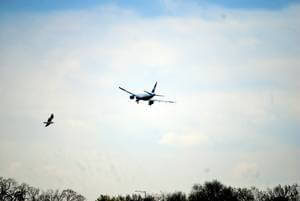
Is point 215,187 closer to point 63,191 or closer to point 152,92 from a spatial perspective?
point 63,191

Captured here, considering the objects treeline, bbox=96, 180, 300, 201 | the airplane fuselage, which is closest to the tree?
treeline, bbox=96, 180, 300, 201

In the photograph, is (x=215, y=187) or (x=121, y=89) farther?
(x=215, y=187)

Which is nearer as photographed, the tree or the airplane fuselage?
the airplane fuselage

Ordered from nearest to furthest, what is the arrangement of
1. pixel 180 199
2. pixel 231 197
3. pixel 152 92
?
pixel 152 92, pixel 231 197, pixel 180 199

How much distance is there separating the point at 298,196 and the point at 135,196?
188ft

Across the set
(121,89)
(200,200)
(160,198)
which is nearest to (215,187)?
(200,200)

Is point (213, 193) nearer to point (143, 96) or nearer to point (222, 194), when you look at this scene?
point (222, 194)

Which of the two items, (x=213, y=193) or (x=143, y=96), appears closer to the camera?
(x=143, y=96)

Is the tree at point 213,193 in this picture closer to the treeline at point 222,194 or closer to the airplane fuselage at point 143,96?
the treeline at point 222,194

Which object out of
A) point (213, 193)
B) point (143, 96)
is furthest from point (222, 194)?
point (143, 96)

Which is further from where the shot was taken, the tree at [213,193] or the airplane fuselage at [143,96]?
the tree at [213,193]

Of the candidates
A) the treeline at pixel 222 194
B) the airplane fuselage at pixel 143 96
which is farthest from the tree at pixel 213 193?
the airplane fuselage at pixel 143 96

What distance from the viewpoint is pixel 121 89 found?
89250mm

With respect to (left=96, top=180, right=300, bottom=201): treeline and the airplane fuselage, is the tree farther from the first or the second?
the airplane fuselage
